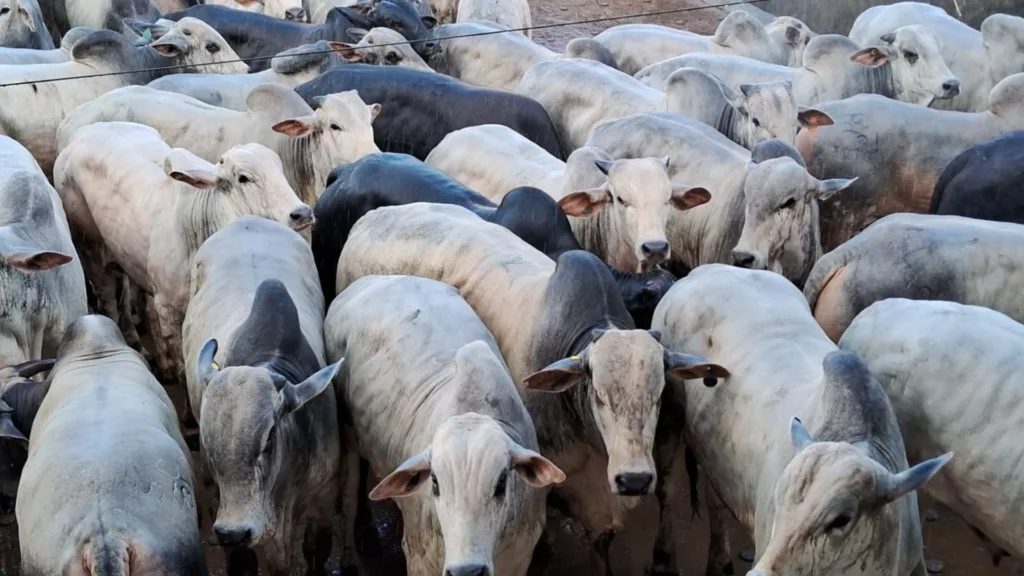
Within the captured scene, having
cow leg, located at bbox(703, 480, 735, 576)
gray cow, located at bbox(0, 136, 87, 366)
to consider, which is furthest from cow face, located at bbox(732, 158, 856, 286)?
gray cow, located at bbox(0, 136, 87, 366)

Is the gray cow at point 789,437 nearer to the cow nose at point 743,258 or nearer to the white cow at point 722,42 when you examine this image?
the cow nose at point 743,258

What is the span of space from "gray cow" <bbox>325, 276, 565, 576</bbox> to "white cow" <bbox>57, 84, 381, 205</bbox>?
1.91m

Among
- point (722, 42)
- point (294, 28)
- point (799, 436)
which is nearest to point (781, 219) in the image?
point (799, 436)

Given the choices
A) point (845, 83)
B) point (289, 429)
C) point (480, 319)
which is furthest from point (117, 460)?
point (845, 83)

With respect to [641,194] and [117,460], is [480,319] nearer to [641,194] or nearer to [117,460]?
[641,194]

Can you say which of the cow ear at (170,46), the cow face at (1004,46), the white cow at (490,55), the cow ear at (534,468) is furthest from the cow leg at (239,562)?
the cow face at (1004,46)

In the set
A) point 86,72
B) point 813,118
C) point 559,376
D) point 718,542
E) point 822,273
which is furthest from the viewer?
point 86,72

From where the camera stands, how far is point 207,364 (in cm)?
499

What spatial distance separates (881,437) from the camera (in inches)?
172

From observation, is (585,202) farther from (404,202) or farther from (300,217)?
(300,217)

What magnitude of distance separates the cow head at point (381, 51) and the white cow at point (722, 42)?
1783mm

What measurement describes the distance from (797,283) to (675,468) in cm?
143

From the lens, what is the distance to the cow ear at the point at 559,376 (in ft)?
16.6

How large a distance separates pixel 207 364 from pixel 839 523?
2.26 metres
